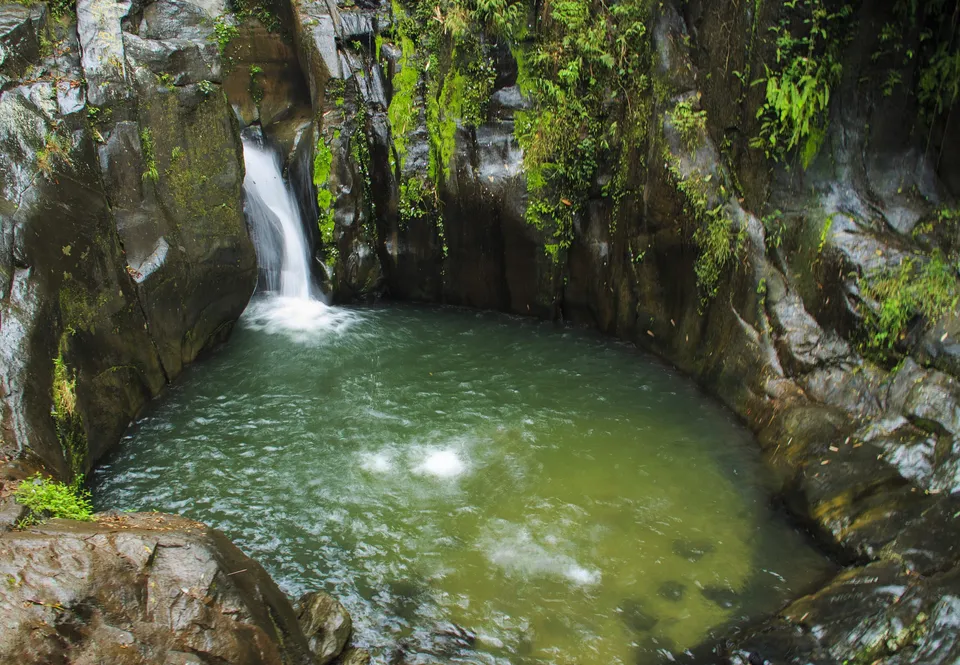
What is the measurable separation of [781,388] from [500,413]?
3052 millimetres

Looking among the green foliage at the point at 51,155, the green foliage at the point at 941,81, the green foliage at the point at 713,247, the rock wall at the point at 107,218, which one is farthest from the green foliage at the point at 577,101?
the green foliage at the point at 51,155

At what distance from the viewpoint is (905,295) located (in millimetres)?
5926

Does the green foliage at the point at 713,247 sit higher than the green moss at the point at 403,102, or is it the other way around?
A: the green moss at the point at 403,102

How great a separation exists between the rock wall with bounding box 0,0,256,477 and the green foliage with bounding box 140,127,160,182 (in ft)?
0.04

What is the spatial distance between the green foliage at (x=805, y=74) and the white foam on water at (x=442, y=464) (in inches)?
190

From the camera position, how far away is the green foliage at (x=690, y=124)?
25.2 ft

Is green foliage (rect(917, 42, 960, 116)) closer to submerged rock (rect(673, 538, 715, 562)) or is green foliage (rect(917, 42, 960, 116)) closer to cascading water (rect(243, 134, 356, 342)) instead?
submerged rock (rect(673, 538, 715, 562))

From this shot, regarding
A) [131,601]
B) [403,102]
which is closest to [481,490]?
[131,601]

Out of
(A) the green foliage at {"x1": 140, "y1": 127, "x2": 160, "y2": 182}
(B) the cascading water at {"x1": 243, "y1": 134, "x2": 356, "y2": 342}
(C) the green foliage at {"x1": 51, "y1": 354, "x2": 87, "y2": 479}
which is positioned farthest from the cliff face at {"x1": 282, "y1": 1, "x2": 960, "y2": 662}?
(C) the green foliage at {"x1": 51, "y1": 354, "x2": 87, "y2": 479}

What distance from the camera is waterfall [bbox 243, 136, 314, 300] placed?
10484mm

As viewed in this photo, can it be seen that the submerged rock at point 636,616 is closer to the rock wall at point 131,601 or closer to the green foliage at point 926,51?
the rock wall at point 131,601

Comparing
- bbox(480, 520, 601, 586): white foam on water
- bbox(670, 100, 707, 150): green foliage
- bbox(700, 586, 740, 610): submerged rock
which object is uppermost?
bbox(670, 100, 707, 150): green foliage

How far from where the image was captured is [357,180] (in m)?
10.5

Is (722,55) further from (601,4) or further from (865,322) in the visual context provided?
(865,322)
